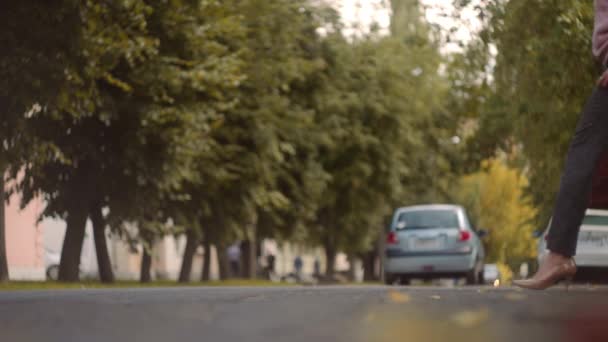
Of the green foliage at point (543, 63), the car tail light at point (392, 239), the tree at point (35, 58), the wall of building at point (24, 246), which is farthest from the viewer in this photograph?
the wall of building at point (24, 246)

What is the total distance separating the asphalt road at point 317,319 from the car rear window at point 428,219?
20.1 meters

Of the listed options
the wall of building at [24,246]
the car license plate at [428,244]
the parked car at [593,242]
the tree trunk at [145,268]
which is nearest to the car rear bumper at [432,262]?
the car license plate at [428,244]

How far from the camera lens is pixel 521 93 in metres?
21.5

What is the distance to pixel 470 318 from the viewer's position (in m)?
6.81

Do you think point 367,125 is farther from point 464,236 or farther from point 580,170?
point 580,170

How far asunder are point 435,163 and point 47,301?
42732 millimetres

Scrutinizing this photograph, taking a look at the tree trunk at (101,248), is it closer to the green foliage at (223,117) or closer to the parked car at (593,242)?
the green foliage at (223,117)

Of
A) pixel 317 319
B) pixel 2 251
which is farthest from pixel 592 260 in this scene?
pixel 317 319

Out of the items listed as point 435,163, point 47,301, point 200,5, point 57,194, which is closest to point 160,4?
point 200,5

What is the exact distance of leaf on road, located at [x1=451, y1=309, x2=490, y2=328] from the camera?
650 centimetres

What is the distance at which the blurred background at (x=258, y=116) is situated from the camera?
70.6ft

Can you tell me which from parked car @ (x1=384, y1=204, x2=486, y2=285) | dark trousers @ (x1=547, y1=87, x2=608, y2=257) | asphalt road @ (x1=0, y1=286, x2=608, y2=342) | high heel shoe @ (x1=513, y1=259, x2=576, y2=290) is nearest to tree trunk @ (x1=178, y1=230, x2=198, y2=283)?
parked car @ (x1=384, y1=204, x2=486, y2=285)

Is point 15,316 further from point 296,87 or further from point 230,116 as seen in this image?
point 296,87

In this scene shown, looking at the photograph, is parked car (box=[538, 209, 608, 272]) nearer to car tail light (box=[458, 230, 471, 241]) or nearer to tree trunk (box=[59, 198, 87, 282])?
car tail light (box=[458, 230, 471, 241])
